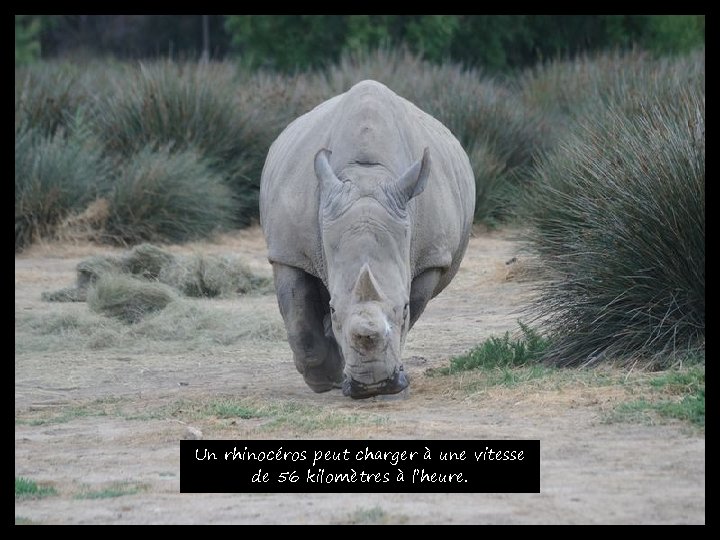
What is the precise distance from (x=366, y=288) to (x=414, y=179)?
29.7 inches

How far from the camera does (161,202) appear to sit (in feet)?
50.3

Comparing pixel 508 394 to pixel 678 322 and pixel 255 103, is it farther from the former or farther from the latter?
pixel 255 103

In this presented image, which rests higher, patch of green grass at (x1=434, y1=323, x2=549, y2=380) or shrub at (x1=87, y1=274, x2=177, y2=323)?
patch of green grass at (x1=434, y1=323, x2=549, y2=380)

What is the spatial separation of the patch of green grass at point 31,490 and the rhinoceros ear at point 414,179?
2362mm

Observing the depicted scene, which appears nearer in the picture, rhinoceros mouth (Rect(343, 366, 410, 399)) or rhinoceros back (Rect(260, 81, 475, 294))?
rhinoceros mouth (Rect(343, 366, 410, 399))

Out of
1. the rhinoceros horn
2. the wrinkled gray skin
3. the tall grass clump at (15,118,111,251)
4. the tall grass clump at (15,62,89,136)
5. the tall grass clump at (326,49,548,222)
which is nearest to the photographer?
the rhinoceros horn

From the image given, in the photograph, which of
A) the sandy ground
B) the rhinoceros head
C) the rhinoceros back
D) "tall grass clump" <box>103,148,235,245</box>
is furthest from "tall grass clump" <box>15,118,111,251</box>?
the rhinoceros head

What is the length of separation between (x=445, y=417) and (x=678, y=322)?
155 centimetres

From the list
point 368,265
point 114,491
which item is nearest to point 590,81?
point 368,265

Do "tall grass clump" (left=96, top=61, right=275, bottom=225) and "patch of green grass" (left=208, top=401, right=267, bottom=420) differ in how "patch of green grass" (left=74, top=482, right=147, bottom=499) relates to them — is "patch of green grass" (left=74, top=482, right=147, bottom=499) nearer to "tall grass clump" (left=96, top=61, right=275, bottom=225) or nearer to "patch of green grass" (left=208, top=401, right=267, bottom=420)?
"patch of green grass" (left=208, top=401, right=267, bottom=420)

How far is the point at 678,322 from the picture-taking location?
7.36 meters

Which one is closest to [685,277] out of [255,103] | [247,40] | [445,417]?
[445,417]

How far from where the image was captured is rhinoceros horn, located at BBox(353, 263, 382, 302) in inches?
252

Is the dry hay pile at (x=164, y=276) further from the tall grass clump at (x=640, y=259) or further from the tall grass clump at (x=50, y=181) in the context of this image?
the tall grass clump at (x=640, y=259)
